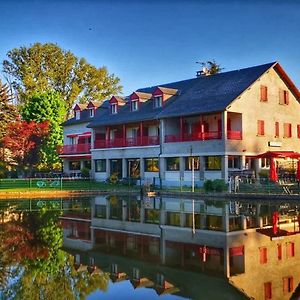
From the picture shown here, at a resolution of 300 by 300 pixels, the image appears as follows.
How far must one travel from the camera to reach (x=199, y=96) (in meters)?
43.2

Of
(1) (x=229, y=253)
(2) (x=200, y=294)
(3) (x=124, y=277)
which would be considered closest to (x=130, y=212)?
(1) (x=229, y=253)

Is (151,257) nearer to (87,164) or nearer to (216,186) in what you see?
(216,186)

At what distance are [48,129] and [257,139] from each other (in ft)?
79.9

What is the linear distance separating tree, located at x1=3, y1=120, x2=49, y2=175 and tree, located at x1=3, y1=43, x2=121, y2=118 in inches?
667

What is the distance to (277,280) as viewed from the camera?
9.85 m

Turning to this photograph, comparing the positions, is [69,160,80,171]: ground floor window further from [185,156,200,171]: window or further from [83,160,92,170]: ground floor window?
[185,156,200,171]: window

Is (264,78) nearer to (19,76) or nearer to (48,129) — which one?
(48,129)

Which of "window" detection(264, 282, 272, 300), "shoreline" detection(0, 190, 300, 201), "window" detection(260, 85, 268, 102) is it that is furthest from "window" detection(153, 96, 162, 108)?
"window" detection(264, 282, 272, 300)

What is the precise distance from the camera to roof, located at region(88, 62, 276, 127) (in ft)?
131

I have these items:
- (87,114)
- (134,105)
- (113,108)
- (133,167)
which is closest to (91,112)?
(87,114)

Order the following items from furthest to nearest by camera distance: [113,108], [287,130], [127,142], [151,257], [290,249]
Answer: [113,108] < [127,142] < [287,130] < [290,249] < [151,257]

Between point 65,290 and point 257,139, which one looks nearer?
point 65,290

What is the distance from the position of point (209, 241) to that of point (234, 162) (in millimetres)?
26404

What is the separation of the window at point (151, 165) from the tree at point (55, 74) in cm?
2723
